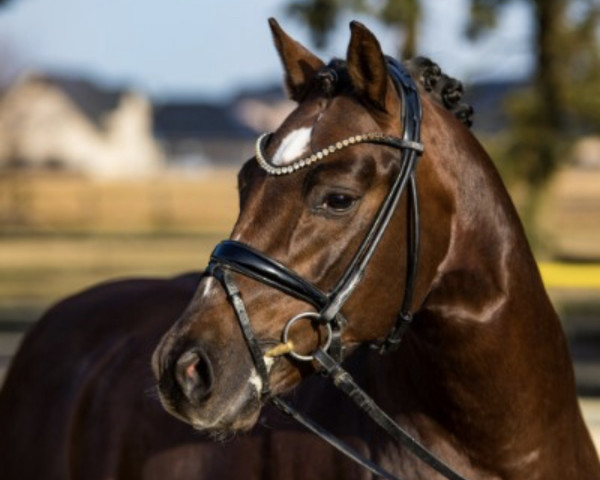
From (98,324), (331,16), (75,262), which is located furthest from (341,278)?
(75,262)

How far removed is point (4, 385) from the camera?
15.1 feet

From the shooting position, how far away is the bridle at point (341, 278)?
2.76 metres

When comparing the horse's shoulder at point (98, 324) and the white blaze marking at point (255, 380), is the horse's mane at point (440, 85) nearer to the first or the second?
the white blaze marking at point (255, 380)

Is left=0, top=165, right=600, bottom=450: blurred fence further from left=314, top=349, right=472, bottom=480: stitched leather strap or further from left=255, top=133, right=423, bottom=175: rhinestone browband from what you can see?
left=255, top=133, right=423, bottom=175: rhinestone browband

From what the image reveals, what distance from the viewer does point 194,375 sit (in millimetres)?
2713

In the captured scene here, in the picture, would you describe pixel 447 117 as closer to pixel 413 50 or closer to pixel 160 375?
pixel 160 375

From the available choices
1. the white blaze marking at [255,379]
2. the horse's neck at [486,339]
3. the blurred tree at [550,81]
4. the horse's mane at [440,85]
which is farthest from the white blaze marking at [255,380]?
the blurred tree at [550,81]

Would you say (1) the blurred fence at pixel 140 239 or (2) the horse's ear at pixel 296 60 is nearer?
(2) the horse's ear at pixel 296 60

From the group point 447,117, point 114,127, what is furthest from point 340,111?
point 114,127

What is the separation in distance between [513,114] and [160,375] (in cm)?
1566

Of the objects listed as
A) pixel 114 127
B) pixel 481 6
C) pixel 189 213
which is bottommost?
pixel 114 127

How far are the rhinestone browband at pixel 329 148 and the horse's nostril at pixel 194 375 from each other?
0.41m

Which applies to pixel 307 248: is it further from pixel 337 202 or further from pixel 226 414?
pixel 226 414

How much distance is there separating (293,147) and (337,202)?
155mm
